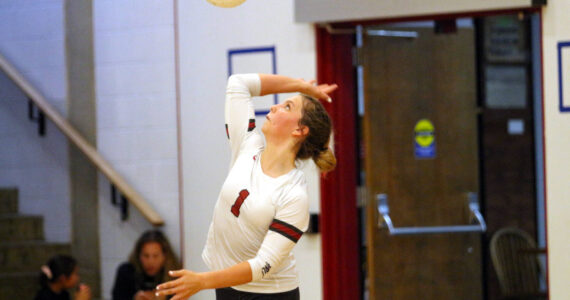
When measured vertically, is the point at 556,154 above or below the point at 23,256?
above

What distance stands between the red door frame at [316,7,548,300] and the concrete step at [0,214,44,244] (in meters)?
2.05

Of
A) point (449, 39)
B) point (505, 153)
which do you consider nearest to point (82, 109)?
point (449, 39)

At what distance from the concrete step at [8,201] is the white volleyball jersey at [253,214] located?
2.71 meters

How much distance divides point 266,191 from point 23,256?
9.52ft

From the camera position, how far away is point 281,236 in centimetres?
209

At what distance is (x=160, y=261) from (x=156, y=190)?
18.5 inches

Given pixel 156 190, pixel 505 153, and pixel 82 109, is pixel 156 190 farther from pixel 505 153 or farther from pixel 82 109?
pixel 505 153

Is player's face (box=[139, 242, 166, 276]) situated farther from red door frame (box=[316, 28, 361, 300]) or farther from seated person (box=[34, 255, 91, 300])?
red door frame (box=[316, 28, 361, 300])

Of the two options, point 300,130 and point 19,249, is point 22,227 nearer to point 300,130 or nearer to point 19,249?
point 19,249

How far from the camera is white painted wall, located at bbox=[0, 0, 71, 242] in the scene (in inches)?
174

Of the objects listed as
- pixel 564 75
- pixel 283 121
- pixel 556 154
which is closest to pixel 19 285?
pixel 283 121

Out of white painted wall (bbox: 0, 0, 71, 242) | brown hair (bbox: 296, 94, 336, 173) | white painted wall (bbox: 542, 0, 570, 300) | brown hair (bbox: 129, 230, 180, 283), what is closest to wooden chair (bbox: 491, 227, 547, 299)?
white painted wall (bbox: 542, 0, 570, 300)

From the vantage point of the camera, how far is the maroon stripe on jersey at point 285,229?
210 cm

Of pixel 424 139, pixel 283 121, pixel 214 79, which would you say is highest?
pixel 214 79
